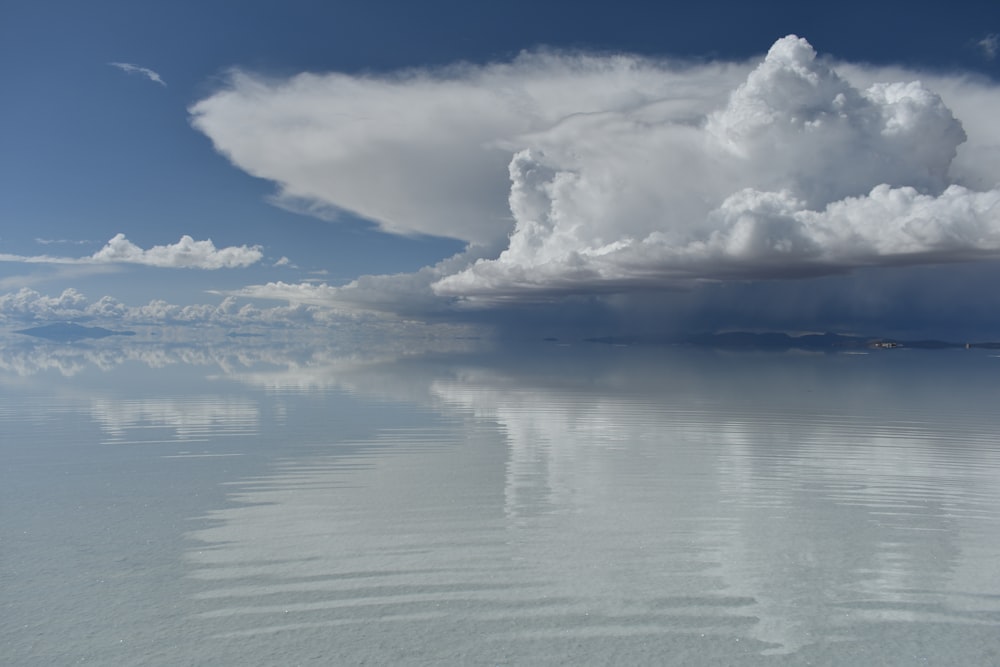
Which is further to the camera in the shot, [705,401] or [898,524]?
[705,401]

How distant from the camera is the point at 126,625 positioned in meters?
13.7

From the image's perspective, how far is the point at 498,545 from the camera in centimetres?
1848

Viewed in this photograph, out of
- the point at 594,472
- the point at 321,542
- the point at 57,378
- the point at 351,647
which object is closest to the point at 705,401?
the point at 594,472

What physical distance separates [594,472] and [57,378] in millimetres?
83337

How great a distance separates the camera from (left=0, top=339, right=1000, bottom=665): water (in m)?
13.2

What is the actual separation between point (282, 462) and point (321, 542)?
12.9m

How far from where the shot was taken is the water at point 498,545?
520 inches

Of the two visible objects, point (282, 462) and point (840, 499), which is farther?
point (282, 462)

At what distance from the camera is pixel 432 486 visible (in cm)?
2578

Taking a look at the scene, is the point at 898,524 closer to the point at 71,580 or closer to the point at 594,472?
the point at 594,472

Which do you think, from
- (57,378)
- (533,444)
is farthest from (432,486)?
(57,378)

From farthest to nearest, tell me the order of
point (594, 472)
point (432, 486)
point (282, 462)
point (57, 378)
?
point (57, 378) → point (282, 462) → point (594, 472) → point (432, 486)

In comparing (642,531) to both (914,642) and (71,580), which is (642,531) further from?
(71,580)

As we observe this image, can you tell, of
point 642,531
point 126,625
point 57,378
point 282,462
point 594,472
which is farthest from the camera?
point 57,378
